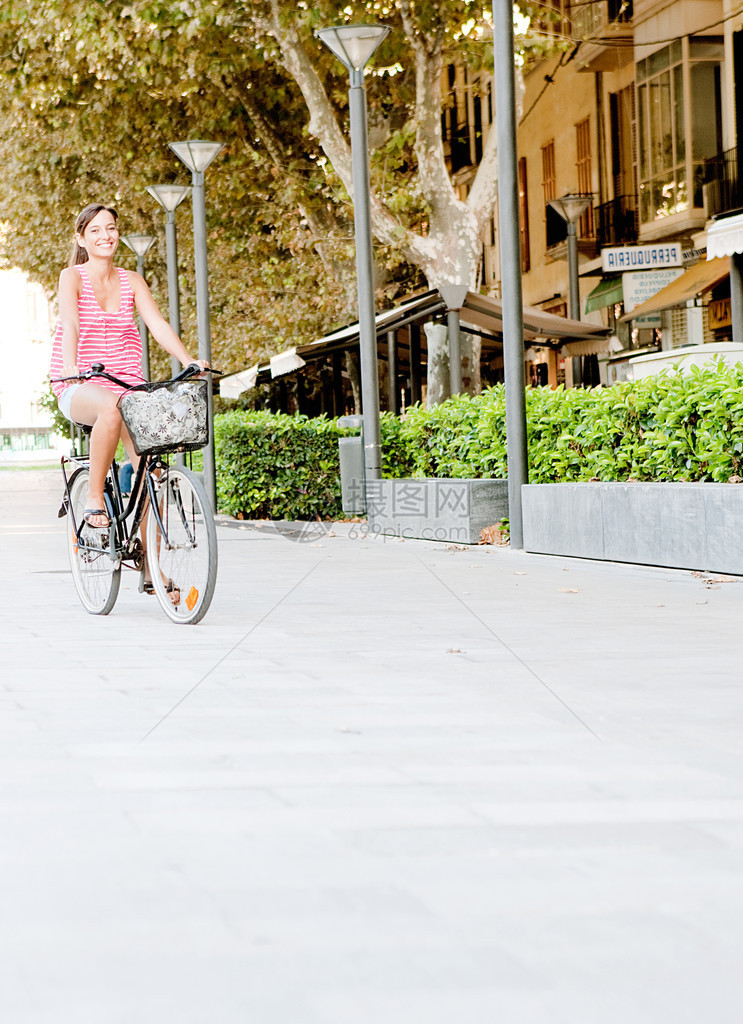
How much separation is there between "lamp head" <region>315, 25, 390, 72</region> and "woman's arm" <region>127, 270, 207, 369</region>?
7875 mm

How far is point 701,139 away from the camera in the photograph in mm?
27406

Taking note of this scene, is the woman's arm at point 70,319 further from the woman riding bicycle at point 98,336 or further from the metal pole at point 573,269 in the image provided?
the metal pole at point 573,269

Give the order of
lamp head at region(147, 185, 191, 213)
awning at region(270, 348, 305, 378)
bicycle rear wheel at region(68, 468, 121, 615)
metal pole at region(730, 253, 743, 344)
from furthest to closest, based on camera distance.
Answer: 1. lamp head at region(147, 185, 191, 213)
2. awning at region(270, 348, 305, 378)
3. metal pole at region(730, 253, 743, 344)
4. bicycle rear wheel at region(68, 468, 121, 615)

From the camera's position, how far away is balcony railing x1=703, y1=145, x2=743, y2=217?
1033 inches

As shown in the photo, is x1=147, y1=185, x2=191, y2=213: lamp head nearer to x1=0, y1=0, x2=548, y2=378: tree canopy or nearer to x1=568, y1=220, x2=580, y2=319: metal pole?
x1=0, y1=0, x2=548, y2=378: tree canopy

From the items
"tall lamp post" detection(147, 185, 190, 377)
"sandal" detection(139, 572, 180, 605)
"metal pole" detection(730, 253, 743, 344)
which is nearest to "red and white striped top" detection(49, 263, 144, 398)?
"sandal" detection(139, 572, 180, 605)

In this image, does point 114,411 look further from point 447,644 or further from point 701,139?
point 701,139

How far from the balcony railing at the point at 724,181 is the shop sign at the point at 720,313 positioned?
1.42m

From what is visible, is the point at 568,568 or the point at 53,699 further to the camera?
the point at 568,568

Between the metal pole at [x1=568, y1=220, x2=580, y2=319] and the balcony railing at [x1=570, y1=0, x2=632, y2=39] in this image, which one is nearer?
the metal pole at [x1=568, y1=220, x2=580, y2=319]

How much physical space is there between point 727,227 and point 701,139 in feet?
34.9

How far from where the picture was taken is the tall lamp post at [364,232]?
1603 centimetres

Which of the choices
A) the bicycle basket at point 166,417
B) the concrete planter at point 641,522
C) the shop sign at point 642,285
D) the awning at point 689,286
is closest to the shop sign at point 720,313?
the shop sign at point 642,285

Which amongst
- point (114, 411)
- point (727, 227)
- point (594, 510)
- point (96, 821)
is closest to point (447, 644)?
point (114, 411)
